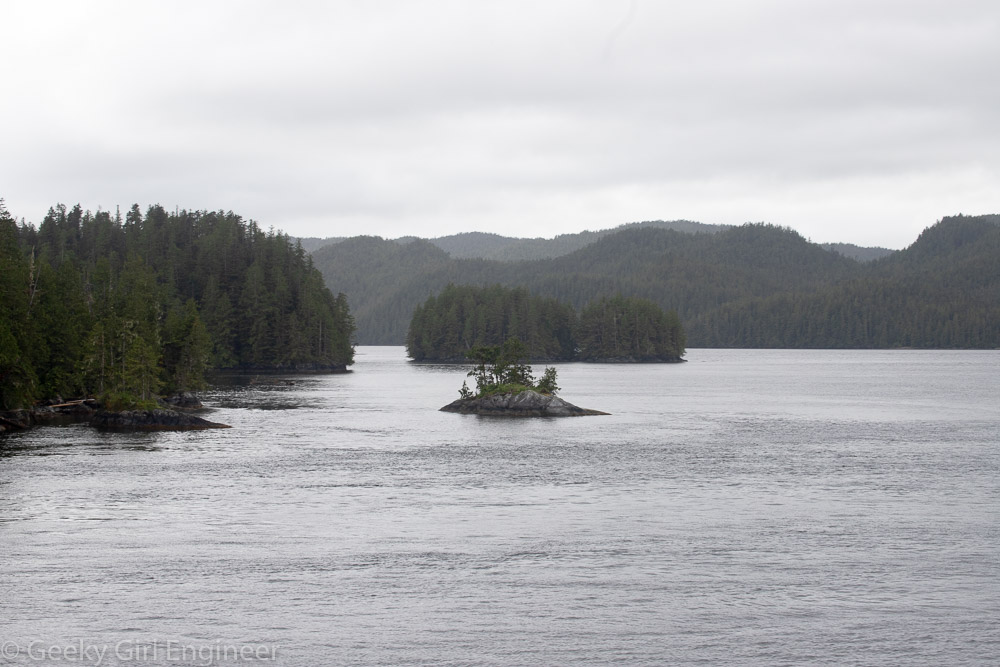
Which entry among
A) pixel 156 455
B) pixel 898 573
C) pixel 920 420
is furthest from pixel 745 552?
pixel 920 420

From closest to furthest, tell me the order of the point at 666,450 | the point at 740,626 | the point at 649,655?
1. the point at 649,655
2. the point at 740,626
3. the point at 666,450

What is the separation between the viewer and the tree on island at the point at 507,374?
3698 inches

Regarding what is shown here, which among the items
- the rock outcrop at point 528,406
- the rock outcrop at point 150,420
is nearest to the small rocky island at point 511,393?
the rock outcrop at point 528,406

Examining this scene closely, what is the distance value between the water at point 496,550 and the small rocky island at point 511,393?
20.2 meters

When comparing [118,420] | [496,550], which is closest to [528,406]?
[118,420]

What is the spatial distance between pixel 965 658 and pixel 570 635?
1002 centimetres

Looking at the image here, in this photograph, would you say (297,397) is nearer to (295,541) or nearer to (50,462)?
(50,462)

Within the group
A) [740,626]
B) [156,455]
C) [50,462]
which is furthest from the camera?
[156,455]

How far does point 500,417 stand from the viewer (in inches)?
3514

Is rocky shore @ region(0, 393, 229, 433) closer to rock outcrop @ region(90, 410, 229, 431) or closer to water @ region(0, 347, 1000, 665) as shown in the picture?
rock outcrop @ region(90, 410, 229, 431)

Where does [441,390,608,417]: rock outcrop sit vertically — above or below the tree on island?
below

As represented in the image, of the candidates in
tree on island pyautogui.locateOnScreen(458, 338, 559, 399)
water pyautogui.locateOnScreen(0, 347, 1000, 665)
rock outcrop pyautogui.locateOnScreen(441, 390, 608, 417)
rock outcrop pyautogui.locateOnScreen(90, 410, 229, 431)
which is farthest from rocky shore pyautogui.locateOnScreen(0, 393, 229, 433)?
tree on island pyautogui.locateOnScreen(458, 338, 559, 399)

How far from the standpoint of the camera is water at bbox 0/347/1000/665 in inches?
958

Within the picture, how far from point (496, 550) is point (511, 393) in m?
58.2
